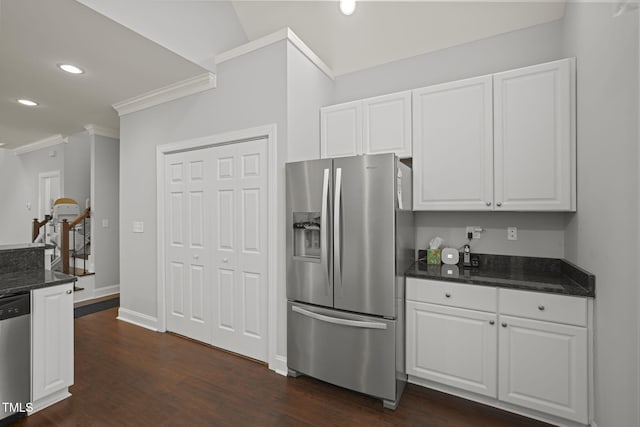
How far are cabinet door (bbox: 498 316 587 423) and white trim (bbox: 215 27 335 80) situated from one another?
9.09 feet

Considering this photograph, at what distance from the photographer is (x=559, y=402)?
70.8 inches

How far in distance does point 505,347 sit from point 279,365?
177 centimetres

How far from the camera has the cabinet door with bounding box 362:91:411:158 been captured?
254cm

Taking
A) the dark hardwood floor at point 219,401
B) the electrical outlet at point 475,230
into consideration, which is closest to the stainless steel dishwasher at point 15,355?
the dark hardwood floor at point 219,401

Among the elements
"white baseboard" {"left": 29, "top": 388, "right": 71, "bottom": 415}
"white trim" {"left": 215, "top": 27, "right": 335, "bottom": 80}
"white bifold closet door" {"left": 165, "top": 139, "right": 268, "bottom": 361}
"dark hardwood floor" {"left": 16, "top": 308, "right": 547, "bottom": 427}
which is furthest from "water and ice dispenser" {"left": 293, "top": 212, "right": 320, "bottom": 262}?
"white baseboard" {"left": 29, "top": 388, "right": 71, "bottom": 415}

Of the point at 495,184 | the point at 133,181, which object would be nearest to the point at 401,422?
the point at 495,184

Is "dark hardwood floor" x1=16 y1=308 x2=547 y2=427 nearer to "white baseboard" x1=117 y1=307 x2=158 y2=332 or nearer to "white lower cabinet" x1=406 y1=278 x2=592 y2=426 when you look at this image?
"white lower cabinet" x1=406 y1=278 x2=592 y2=426

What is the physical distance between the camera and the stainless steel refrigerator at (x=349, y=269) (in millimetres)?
2062

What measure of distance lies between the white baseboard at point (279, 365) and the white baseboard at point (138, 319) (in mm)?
1741

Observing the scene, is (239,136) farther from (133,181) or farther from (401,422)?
(401,422)

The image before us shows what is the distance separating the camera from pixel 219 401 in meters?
2.14

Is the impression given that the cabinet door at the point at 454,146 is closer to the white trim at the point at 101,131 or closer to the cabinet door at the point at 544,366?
the cabinet door at the point at 544,366

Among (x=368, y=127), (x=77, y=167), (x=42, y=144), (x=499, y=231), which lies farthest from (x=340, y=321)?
(x=42, y=144)

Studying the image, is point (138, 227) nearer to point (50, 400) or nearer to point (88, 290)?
point (50, 400)
